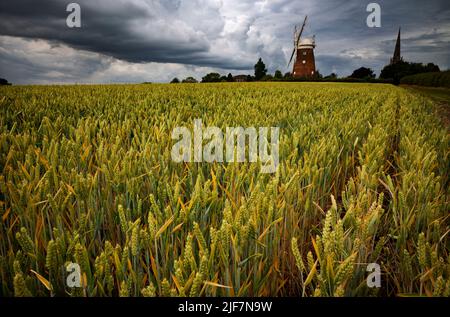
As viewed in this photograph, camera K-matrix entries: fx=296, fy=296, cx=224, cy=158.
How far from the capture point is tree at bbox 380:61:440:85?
170 ft

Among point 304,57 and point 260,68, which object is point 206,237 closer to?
point 304,57

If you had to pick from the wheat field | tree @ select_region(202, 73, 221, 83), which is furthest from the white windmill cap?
the wheat field

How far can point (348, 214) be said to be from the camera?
1.12 metres

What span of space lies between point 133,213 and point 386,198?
5.75 ft

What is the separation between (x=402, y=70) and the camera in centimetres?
5259

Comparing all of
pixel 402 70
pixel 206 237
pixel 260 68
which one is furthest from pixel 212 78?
pixel 206 237

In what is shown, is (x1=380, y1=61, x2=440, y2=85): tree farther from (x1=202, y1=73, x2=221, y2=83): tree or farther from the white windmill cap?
(x1=202, y1=73, x2=221, y2=83): tree

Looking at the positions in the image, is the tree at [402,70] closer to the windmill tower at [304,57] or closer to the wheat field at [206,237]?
the windmill tower at [304,57]

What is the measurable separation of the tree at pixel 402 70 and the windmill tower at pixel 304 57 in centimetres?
1579

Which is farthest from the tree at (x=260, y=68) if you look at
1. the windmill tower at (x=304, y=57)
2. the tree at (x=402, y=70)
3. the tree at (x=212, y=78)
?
the tree at (x=402, y=70)

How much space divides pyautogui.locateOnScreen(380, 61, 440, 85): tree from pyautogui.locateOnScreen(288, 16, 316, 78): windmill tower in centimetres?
1579

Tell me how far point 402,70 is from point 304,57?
1950cm

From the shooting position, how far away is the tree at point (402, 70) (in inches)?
2040
